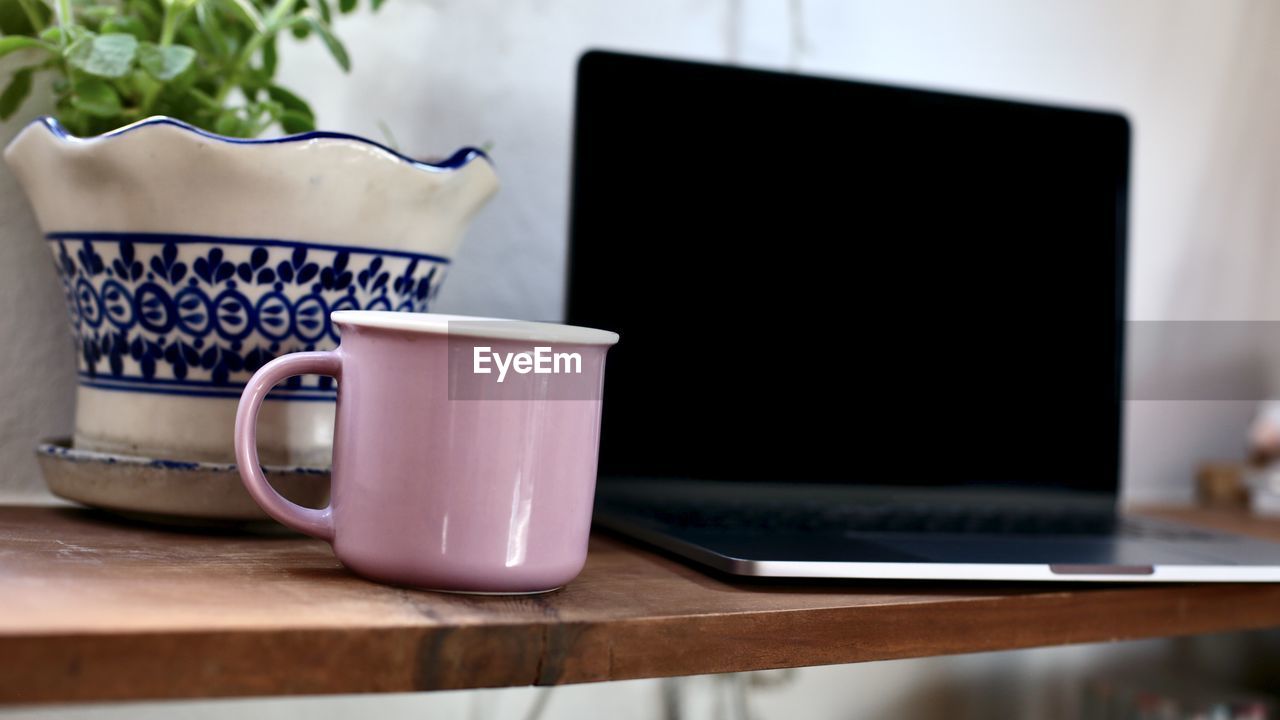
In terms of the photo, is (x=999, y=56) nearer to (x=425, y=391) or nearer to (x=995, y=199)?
(x=995, y=199)

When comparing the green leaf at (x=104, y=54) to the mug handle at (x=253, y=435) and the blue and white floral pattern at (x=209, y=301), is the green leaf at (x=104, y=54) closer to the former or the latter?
the blue and white floral pattern at (x=209, y=301)

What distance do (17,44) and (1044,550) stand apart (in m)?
0.59

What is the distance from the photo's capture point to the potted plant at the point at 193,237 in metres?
0.47

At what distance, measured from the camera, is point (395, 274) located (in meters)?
0.52

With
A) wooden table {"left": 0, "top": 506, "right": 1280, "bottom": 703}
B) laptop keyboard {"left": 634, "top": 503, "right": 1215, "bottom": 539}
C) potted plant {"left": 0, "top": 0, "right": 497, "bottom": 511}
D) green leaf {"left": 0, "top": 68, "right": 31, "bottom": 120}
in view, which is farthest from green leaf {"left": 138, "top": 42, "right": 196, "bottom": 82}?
laptop keyboard {"left": 634, "top": 503, "right": 1215, "bottom": 539}

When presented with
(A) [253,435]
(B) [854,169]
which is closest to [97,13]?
(A) [253,435]

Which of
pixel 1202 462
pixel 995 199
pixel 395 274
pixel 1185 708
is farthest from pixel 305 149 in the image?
pixel 1202 462

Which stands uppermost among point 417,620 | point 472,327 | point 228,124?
point 228,124

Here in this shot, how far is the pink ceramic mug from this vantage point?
39cm

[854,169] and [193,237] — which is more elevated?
[854,169]

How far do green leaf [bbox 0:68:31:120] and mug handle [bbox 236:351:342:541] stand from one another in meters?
0.27

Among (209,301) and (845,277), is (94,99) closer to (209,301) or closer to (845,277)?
(209,301)

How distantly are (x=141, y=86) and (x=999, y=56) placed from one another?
0.79 meters

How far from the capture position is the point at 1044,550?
56 cm
